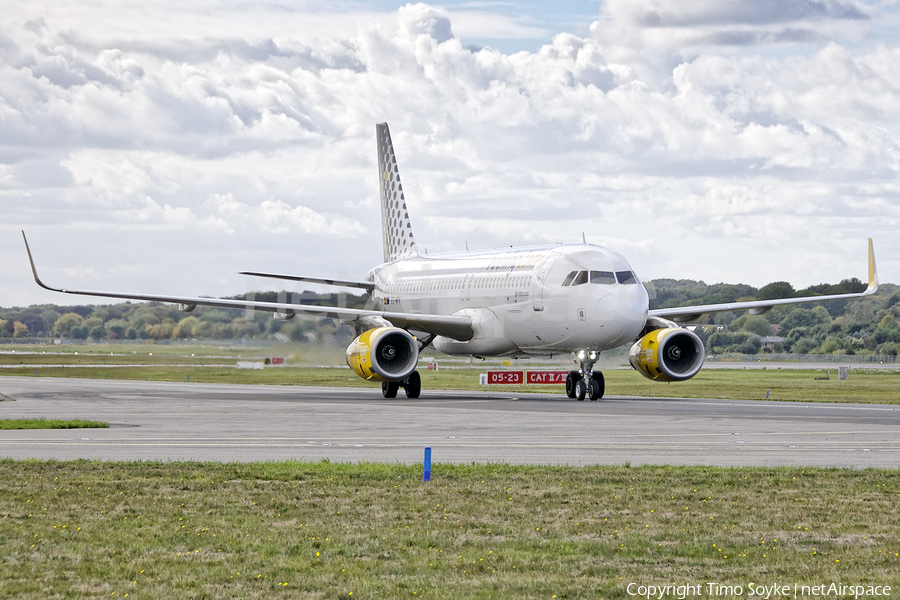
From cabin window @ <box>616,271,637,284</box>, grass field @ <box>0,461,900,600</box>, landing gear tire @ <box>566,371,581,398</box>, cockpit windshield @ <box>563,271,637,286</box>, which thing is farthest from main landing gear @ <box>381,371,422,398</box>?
grass field @ <box>0,461,900,600</box>

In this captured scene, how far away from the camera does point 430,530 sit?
40.7ft

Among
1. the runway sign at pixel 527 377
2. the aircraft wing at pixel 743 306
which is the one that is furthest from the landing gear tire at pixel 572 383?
the runway sign at pixel 527 377

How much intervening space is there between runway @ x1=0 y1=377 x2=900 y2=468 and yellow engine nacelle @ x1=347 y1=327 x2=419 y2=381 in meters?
1.00

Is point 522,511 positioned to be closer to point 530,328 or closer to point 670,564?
point 670,564

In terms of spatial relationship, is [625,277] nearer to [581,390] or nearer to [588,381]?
[588,381]

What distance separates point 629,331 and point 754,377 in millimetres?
28294

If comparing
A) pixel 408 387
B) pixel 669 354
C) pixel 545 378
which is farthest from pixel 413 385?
pixel 545 378

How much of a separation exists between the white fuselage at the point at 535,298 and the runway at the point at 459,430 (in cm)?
207

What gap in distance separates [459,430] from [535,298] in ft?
42.5

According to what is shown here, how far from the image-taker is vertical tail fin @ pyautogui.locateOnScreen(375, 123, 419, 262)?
53125mm

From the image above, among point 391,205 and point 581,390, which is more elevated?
point 391,205

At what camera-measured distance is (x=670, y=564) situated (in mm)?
10641

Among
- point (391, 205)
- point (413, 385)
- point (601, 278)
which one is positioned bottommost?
point (413, 385)

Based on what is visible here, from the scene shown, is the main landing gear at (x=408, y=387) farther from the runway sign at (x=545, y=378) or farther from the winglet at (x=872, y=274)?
the winglet at (x=872, y=274)
